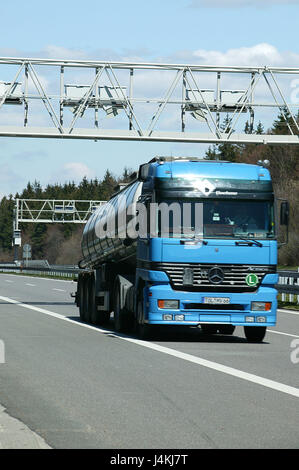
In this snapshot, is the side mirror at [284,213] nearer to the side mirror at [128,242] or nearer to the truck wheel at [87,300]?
the side mirror at [128,242]

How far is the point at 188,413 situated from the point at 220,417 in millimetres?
357

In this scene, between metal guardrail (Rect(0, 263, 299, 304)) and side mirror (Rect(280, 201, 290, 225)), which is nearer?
Result: side mirror (Rect(280, 201, 290, 225))

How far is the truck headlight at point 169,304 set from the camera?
1661cm

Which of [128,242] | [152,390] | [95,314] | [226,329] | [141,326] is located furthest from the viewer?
[95,314]

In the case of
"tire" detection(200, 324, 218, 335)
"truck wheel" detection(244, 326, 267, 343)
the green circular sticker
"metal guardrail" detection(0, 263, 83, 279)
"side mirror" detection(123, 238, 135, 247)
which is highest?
"side mirror" detection(123, 238, 135, 247)

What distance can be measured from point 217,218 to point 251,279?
1.18 metres

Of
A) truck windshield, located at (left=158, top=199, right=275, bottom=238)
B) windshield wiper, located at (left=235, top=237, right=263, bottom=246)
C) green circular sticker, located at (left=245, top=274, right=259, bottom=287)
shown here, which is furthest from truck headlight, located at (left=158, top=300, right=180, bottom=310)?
windshield wiper, located at (left=235, top=237, right=263, bottom=246)

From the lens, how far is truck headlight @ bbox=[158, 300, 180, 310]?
16.6m

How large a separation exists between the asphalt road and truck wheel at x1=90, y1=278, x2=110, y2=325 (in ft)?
7.89

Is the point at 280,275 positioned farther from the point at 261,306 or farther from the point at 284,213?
the point at 261,306

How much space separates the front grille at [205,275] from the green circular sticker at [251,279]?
0.12 ft

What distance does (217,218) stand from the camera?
1688 cm

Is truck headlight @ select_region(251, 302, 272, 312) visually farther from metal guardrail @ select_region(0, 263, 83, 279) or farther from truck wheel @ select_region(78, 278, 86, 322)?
metal guardrail @ select_region(0, 263, 83, 279)

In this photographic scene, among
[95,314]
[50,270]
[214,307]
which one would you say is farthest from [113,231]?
[50,270]
